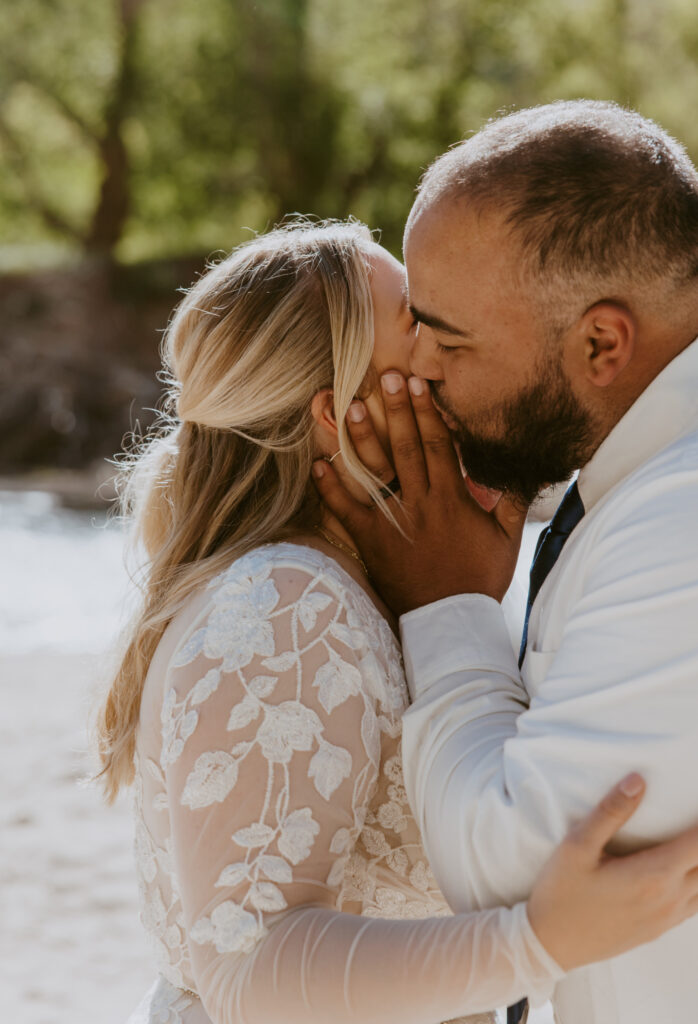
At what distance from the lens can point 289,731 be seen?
5.75 feet

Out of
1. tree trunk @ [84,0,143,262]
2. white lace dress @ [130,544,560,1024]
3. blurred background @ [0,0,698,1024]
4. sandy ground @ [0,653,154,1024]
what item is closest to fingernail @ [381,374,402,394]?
white lace dress @ [130,544,560,1024]

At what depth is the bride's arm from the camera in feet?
5.20

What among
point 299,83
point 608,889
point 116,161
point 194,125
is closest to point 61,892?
point 608,889

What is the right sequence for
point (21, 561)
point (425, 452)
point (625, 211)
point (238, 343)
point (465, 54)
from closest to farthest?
point (625, 211), point (238, 343), point (425, 452), point (21, 561), point (465, 54)

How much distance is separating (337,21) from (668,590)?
29.8 meters

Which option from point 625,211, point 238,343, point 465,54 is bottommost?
point 238,343

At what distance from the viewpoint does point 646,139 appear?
200cm

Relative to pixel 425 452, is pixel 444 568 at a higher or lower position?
lower

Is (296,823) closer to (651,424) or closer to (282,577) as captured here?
(282,577)

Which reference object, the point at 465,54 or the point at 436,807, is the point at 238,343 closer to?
the point at 436,807

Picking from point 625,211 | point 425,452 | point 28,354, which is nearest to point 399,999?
point 425,452

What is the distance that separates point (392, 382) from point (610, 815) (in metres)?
1.08

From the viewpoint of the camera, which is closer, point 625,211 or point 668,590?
point 668,590

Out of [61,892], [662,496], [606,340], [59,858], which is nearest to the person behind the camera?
[662,496]
